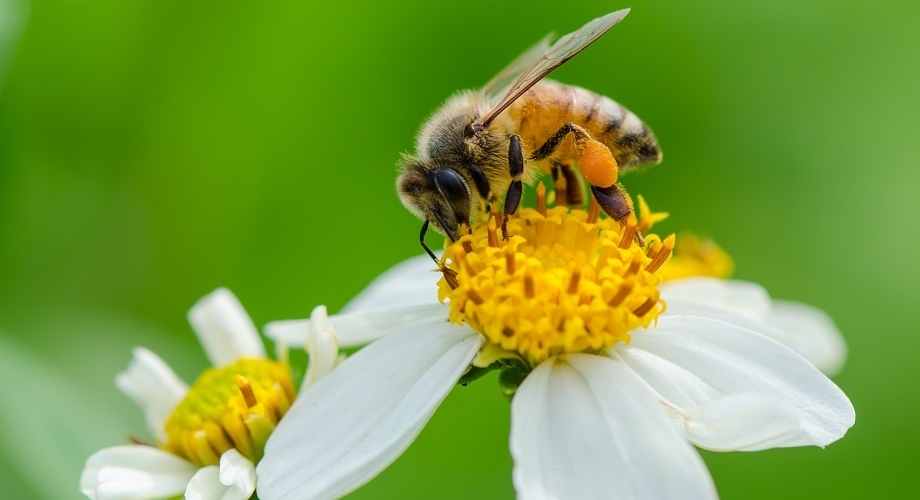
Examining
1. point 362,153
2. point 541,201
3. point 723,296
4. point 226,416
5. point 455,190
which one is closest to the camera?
point 226,416

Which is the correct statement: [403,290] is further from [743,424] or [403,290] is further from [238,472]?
[743,424]

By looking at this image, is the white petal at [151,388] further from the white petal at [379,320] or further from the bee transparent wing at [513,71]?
the bee transparent wing at [513,71]

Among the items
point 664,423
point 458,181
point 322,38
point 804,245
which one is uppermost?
point 322,38

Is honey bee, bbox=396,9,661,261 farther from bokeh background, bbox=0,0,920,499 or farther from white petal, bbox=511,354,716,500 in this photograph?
bokeh background, bbox=0,0,920,499

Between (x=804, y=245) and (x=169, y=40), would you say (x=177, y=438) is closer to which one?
(x=169, y=40)

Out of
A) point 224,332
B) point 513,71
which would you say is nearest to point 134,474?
point 224,332

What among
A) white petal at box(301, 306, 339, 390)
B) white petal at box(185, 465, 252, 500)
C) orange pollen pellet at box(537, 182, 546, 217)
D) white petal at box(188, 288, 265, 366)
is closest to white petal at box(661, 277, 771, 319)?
orange pollen pellet at box(537, 182, 546, 217)

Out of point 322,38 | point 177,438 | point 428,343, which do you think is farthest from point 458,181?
point 322,38
